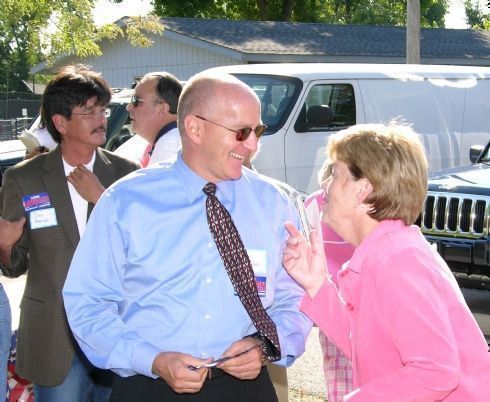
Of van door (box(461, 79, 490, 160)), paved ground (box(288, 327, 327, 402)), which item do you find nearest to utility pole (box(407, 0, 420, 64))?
van door (box(461, 79, 490, 160))

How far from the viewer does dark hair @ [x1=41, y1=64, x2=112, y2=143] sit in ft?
14.3

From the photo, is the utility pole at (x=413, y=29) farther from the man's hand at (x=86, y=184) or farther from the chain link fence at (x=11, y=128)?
the man's hand at (x=86, y=184)

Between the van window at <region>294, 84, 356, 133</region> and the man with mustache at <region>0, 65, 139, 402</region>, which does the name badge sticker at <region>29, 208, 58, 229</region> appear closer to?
the man with mustache at <region>0, 65, 139, 402</region>

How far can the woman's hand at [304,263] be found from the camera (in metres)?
3.17

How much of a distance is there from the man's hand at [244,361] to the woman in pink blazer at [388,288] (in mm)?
323

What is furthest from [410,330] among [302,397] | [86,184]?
[302,397]

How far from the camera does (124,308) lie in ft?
10.0

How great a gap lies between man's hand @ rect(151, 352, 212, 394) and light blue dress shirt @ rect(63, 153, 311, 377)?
0.05 metres

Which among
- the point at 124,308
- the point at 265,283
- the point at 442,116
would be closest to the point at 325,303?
the point at 265,283

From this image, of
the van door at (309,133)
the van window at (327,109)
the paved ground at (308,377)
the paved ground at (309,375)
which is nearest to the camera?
the paved ground at (308,377)

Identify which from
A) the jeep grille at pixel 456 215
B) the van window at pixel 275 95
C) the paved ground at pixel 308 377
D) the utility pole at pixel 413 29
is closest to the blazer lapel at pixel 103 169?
the paved ground at pixel 308 377

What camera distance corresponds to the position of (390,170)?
9.84 feet

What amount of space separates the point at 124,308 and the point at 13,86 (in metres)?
70.1

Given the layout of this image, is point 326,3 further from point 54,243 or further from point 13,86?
point 54,243
